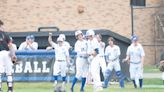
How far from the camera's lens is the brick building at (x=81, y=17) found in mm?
43219

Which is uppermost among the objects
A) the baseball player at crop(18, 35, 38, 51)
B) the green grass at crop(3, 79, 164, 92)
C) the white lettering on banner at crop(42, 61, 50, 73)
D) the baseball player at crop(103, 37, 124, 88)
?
the baseball player at crop(18, 35, 38, 51)

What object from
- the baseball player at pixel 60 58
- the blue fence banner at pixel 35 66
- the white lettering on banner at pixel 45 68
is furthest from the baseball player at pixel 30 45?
the baseball player at pixel 60 58

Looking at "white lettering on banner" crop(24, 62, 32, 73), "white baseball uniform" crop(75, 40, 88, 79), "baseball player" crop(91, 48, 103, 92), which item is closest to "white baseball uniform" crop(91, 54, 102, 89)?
"baseball player" crop(91, 48, 103, 92)

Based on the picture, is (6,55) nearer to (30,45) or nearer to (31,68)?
(31,68)

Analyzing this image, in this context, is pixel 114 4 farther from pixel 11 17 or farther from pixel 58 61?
pixel 58 61

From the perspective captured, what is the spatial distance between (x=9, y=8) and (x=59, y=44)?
1728 cm

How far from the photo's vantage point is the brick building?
142 feet

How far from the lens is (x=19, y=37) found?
31.8 meters

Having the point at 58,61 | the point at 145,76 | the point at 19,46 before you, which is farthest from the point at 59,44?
the point at 145,76

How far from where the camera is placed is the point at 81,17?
43.6m

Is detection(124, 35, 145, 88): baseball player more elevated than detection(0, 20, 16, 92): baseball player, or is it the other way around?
detection(0, 20, 16, 92): baseball player

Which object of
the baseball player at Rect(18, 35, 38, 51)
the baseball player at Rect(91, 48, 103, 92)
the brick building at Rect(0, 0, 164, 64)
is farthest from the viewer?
the brick building at Rect(0, 0, 164, 64)

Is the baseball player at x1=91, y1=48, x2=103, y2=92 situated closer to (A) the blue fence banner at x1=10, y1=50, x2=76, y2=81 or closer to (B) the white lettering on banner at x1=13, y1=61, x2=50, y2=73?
(A) the blue fence banner at x1=10, y1=50, x2=76, y2=81

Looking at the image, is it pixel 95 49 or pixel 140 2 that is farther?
pixel 140 2
